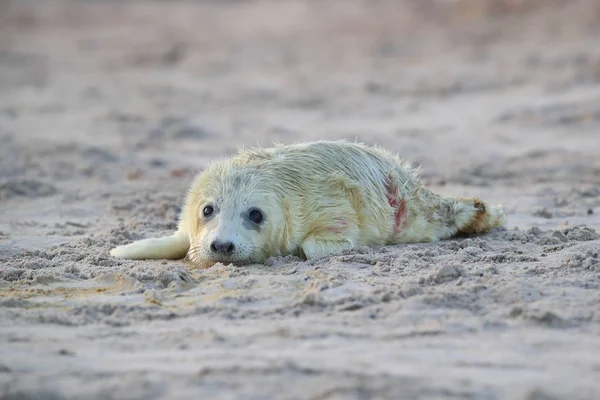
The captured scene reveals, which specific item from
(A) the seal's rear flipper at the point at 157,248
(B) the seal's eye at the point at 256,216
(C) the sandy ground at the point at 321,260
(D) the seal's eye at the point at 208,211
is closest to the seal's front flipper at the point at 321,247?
(C) the sandy ground at the point at 321,260

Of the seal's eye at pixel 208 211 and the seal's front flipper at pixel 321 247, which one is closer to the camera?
the seal's front flipper at pixel 321 247

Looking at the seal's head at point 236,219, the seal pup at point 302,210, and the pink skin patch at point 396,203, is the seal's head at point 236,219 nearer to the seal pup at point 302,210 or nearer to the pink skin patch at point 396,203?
the seal pup at point 302,210

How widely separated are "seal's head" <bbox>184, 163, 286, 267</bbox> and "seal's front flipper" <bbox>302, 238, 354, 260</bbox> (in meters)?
0.20

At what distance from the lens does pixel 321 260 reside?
6000 mm

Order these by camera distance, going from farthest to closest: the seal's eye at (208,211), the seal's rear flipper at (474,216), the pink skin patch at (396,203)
Result: 1. the seal's rear flipper at (474,216)
2. the pink skin patch at (396,203)
3. the seal's eye at (208,211)

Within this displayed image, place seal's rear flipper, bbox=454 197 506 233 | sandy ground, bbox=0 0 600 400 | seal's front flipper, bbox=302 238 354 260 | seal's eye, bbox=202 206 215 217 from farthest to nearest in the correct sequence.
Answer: seal's rear flipper, bbox=454 197 506 233
seal's eye, bbox=202 206 215 217
seal's front flipper, bbox=302 238 354 260
sandy ground, bbox=0 0 600 400

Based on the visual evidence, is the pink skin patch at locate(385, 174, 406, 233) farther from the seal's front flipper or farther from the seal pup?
the seal's front flipper

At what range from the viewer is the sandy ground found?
4.15 metres

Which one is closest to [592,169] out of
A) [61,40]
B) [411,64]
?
[411,64]

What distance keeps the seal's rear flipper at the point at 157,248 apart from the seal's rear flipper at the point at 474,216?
1.88 m

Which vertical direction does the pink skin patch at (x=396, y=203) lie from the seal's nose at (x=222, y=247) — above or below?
above

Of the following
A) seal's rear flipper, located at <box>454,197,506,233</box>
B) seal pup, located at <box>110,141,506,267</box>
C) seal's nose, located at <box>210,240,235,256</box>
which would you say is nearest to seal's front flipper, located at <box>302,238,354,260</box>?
seal pup, located at <box>110,141,506,267</box>

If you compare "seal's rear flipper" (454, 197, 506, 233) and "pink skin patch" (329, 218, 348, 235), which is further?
"seal's rear flipper" (454, 197, 506, 233)

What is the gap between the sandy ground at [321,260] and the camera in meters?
4.15
